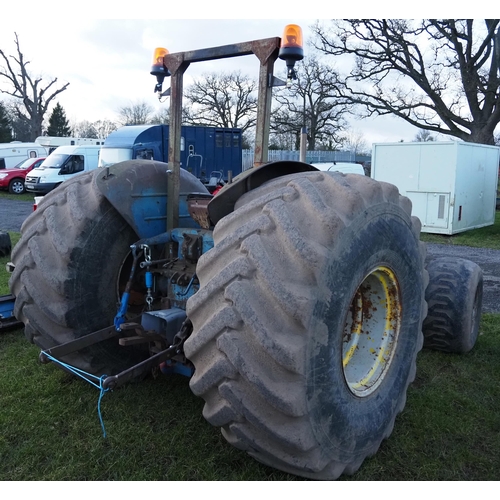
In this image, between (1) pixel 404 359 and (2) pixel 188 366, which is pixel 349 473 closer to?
(1) pixel 404 359

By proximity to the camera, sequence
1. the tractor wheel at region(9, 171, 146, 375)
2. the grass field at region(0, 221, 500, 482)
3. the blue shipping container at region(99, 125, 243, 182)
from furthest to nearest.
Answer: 1. the blue shipping container at region(99, 125, 243, 182)
2. the tractor wheel at region(9, 171, 146, 375)
3. the grass field at region(0, 221, 500, 482)

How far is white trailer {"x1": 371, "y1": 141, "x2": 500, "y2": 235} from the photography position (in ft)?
42.5

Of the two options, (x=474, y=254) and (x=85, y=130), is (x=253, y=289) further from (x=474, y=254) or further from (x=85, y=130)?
(x=85, y=130)

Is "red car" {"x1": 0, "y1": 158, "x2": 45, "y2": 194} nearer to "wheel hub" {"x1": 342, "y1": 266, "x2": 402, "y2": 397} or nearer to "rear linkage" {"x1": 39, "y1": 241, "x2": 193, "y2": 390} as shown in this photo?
"rear linkage" {"x1": 39, "y1": 241, "x2": 193, "y2": 390}

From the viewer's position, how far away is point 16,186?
24844 millimetres

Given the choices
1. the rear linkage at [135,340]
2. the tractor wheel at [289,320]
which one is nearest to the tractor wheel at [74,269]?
the rear linkage at [135,340]

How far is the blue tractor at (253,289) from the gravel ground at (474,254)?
7.46ft

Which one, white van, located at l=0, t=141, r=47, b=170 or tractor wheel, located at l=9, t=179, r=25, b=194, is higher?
white van, located at l=0, t=141, r=47, b=170

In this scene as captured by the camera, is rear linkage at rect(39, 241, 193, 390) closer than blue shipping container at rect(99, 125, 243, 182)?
Yes

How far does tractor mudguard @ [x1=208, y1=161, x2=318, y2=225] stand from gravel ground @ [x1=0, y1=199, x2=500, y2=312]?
2.38 meters

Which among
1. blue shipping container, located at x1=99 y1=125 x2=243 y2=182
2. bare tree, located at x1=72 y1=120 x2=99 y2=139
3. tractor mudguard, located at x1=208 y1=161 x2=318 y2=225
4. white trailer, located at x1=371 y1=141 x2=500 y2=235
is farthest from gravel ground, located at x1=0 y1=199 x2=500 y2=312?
bare tree, located at x1=72 y1=120 x2=99 y2=139

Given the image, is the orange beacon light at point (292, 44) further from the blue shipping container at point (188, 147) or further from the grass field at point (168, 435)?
the blue shipping container at point (188, 147)

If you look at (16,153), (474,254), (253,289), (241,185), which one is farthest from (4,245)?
(16,153)

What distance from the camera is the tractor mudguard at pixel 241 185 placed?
272 centimetres
